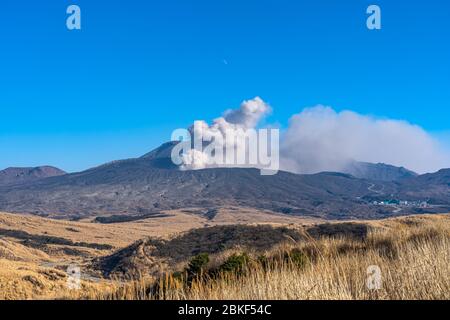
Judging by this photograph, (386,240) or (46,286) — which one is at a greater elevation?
(386,240)

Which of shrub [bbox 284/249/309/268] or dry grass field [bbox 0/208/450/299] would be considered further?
shrub [bbox 284/249/309/268]

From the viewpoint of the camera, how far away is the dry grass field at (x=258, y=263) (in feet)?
22.6

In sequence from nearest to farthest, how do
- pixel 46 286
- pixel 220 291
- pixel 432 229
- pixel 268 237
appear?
pixel 220 291, pixel 432 229, pixel 46 286, pixel 268 237

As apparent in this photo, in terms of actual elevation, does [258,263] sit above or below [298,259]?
below

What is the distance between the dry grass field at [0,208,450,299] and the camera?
6.88 meters

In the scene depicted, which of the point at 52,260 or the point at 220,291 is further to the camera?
the point at 52,260

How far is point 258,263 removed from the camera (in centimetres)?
1447

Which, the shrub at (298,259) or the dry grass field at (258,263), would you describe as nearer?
the dry grass field at (258,263)

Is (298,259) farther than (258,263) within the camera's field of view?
No

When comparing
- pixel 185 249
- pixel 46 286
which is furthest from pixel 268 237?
pixel 46 286
